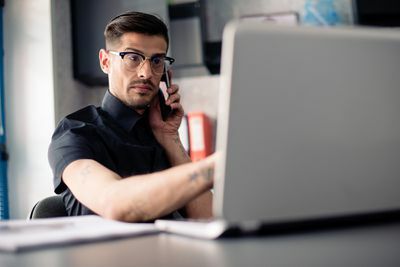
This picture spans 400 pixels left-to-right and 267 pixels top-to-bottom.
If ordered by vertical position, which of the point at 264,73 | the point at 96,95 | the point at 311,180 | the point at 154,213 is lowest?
the point at 96,95

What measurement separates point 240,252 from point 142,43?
1190 mm

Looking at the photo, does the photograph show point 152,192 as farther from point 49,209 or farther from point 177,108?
point 177,108

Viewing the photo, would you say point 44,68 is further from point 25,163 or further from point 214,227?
point 214,227

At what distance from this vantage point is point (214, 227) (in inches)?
22.6

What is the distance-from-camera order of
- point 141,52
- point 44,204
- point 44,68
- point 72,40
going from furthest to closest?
1. point 72,40
2. point 44,68
3. point 141,52
4. point 44,204

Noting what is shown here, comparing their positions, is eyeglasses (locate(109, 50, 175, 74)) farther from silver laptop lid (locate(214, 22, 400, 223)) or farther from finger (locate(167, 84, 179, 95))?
silver laptop lid (locate(214, 22, 400, 223))

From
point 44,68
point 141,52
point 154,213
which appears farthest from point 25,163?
point 154,213

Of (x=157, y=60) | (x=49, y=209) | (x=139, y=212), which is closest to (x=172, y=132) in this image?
(x=157, y=60)

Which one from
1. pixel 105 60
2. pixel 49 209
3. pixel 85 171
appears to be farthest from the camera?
pixel 105 60

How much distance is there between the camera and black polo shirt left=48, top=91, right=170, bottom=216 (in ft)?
3.82

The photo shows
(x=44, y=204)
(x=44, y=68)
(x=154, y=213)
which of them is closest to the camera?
(x=154, y=213)

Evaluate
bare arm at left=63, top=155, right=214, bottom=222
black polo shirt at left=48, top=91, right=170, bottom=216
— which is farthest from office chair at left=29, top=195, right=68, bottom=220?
bare arm at left=63, top=155, right=214, bottom=222

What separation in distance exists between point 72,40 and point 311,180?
2.62 m

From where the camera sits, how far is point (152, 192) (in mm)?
767
